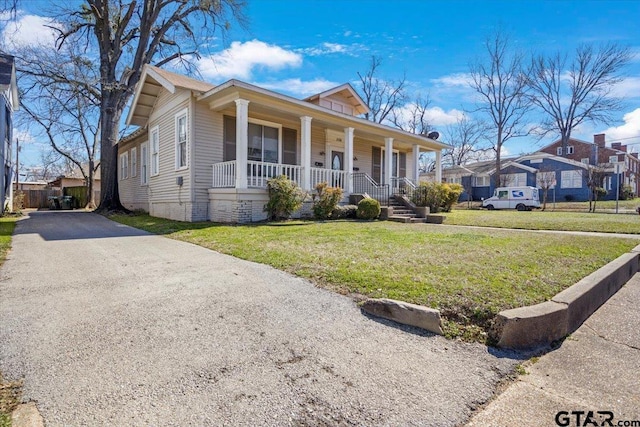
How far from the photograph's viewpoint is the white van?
949 inches

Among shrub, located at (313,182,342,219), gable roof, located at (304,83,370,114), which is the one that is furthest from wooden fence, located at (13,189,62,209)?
shrub, located at (313,182,342,219)

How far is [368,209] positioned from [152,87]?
988cm

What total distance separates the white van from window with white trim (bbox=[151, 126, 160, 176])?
2278 centimetres

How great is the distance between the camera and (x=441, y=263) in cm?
475

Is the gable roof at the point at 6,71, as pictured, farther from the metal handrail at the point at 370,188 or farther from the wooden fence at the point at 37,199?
the wooden fence at the point at 37,199

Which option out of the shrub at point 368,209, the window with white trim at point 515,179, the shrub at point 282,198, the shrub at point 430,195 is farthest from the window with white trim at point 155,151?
the window with white trim at point 515,179

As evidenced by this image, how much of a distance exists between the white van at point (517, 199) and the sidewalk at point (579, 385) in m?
23.9

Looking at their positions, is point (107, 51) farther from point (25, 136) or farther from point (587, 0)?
point (587, 0)

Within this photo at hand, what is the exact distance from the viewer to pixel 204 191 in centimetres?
1166

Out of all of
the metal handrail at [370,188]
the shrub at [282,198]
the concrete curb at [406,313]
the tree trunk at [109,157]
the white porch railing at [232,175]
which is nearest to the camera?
the concrete curb at [406,313]

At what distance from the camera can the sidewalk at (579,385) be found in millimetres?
1916

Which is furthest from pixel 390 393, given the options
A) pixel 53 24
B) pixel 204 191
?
pixel 53 24

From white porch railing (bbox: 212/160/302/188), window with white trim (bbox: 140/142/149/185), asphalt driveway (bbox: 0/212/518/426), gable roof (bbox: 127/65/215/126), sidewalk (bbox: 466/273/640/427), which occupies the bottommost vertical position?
sidewalk (bbox: 466/273/640/427)

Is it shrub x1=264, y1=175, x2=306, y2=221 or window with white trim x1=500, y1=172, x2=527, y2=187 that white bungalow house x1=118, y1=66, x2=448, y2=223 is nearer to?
shrub x1=264, y1=175, x2=306, y2=221
